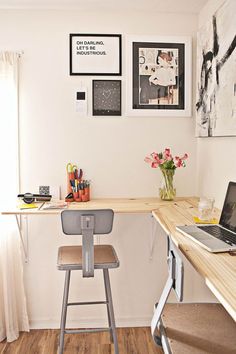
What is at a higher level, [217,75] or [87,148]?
[217,75]

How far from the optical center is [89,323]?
128 inches

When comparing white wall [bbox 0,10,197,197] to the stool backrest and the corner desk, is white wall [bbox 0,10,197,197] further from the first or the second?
the stool backrest

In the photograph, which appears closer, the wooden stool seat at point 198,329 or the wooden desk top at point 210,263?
the wooden desk top at point 210,263

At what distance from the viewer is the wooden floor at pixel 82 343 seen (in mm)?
2854

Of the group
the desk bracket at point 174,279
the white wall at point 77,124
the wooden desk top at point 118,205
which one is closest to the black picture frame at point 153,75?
the white wall at point 77,124

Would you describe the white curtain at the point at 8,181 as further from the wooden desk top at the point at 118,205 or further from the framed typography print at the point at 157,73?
the framed typography print at the point at 157,73

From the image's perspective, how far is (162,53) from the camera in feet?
10.3

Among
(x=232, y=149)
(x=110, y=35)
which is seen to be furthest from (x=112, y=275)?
(x=110, y=35)

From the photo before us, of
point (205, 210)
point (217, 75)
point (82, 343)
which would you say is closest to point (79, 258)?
point (82, 343)

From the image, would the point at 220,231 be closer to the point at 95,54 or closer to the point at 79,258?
the point at 79,258

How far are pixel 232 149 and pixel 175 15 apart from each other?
1282mm

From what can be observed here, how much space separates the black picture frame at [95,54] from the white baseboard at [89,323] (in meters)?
1.93

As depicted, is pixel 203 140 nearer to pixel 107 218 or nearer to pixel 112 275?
pixel 107 218

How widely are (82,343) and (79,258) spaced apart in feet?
2.52
